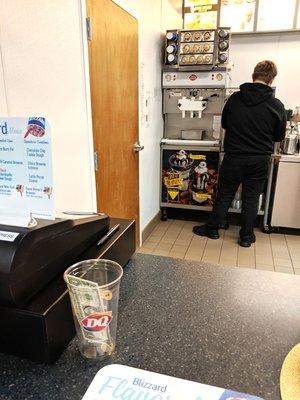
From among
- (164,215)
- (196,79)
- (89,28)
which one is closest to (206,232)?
(164,215)

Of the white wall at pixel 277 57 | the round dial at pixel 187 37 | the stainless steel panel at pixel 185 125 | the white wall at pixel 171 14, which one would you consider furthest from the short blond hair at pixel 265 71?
the white wall at pixel 171 14

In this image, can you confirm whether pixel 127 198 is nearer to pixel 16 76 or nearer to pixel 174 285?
pixel 16 76

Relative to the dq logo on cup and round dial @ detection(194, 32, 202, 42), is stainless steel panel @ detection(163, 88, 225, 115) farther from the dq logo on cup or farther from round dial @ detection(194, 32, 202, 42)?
the dq logo on cup

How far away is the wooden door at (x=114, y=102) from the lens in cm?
187

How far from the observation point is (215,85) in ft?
10.8

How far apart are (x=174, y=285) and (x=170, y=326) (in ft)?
0.58

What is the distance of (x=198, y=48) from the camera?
3234 mm

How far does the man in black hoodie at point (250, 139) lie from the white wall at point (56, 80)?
160cm

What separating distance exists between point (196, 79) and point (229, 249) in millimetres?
1733

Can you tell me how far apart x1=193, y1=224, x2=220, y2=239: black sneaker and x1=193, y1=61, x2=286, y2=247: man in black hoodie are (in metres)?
0.18

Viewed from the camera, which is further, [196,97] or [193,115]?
[193,115]


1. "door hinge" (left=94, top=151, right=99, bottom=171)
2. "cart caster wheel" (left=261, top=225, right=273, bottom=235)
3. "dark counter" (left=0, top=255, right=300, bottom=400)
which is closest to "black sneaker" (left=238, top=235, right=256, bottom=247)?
"cart caster wheel" (left=261, top=225, right=273, bottom=235)

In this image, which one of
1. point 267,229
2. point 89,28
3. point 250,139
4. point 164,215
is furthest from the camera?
point 164,215

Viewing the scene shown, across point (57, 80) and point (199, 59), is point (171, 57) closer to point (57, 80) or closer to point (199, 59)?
point (199, 59)
